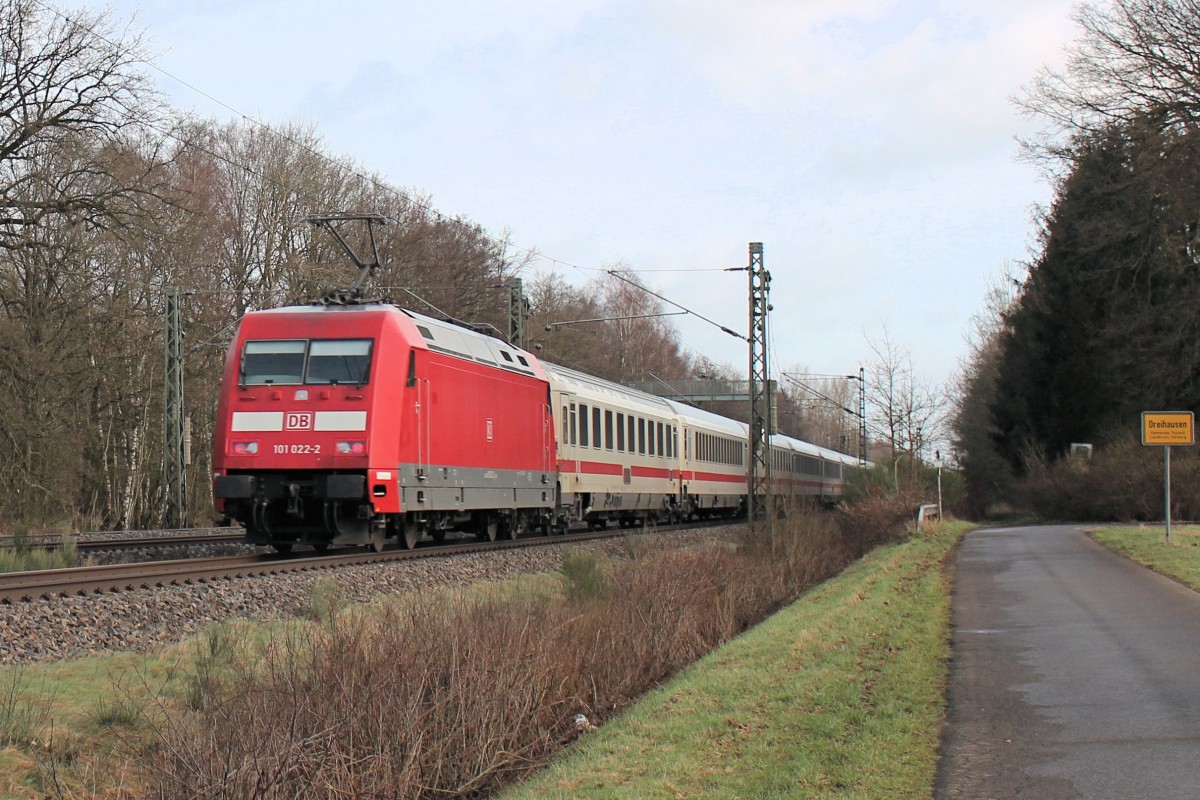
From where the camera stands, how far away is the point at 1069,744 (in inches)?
271

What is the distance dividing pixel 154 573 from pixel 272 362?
385cm

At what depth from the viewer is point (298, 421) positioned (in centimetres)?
1677

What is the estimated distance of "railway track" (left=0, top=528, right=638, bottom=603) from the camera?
41.2 ft

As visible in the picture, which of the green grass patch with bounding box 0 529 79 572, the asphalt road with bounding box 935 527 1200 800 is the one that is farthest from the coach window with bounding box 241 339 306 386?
the asphalt road with bounding box 935 527 1200 800

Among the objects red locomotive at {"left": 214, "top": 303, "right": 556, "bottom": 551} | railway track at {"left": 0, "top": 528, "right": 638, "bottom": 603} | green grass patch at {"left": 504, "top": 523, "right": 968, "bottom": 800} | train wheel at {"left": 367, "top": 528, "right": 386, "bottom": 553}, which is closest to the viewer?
green grass patch at {"left": 504, "top": 523, "right": 968, "bottom": 800}

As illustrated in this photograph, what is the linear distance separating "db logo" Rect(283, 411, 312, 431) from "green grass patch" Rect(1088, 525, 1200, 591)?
1105cm

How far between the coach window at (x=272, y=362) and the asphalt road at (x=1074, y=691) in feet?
29.7

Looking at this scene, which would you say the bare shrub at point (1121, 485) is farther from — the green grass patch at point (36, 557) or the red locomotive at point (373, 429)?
the green grass patch at point (36, 557)

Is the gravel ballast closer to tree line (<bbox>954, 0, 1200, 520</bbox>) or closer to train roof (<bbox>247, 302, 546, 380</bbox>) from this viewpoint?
train roof (<bbox>247, 302, 546, 380</bbox>)

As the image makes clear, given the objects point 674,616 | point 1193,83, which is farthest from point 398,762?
point 1193,83

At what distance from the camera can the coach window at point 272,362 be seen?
17.0m

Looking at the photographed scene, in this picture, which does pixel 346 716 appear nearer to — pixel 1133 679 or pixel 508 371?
pixel 1133 679

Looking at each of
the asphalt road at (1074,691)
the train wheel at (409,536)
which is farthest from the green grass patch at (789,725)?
the train wheel at (409,536)

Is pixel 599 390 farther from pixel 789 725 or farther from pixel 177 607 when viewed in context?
pixel 789 725
